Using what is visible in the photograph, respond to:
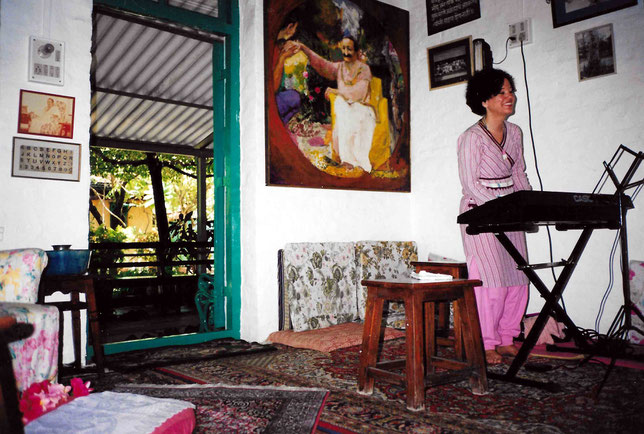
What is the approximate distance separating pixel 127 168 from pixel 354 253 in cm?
820

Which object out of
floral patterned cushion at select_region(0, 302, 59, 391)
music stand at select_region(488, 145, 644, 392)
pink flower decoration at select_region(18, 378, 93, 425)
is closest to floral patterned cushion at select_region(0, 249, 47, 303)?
floral patterned cushion at select_region(0, 302, 59, 391)

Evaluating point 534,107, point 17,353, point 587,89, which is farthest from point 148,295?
point 587,89

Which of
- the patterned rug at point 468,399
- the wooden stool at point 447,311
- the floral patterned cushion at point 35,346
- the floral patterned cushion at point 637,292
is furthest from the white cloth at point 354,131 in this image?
the floral patterned cushion at point 35,346

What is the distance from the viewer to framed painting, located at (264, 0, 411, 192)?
4.06 metres

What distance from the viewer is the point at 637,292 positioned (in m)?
3.17

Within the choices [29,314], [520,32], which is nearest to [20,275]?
[29,314]

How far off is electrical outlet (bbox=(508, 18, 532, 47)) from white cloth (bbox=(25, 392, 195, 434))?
12.6 feet

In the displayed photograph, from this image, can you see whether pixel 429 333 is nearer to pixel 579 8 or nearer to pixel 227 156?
pixel 227 156

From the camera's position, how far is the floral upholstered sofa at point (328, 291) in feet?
12.2

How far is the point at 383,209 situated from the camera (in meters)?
4.72

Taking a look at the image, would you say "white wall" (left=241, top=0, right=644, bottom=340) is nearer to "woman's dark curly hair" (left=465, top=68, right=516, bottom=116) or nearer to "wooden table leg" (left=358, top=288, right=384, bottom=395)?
"woman's dark curly hair" (left=465, top=68, right=516, bottom=116)

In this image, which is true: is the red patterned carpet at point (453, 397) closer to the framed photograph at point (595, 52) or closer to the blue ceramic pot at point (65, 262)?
the blue ceramic pot at point (65, 262)

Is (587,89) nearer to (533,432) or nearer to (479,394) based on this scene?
(479,394)

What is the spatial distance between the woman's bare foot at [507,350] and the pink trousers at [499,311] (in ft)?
0.10
